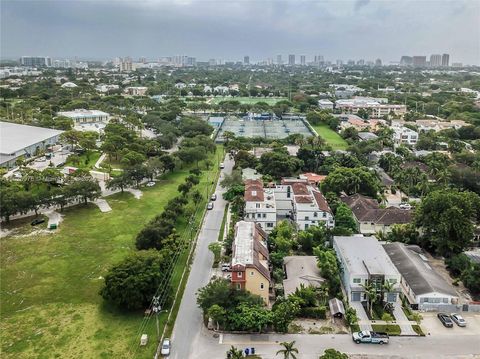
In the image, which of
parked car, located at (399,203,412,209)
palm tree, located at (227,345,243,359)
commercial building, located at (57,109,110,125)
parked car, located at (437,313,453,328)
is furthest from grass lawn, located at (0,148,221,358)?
commercial building, located at (57,109,110,125)

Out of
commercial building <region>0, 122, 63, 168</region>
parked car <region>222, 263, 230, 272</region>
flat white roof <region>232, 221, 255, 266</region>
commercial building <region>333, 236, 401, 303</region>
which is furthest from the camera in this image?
commercial building <region>0, 122, 63, 168</region>

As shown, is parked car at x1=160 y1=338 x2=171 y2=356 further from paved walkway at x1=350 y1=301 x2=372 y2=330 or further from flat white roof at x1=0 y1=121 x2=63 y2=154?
flat white roof at x1=0 y1=121 x2=63 y2=154

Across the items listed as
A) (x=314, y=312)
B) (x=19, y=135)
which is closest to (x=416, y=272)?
(x=314, y=312)

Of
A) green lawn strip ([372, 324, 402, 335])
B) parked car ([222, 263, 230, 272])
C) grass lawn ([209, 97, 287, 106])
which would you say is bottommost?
green lawn strip ([372, 324, 402, 335])

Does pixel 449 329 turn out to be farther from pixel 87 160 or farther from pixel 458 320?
pixel 87 160

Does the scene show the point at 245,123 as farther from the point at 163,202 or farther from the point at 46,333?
the point at 46,333

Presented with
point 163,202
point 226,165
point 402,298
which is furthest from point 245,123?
point 402,298
